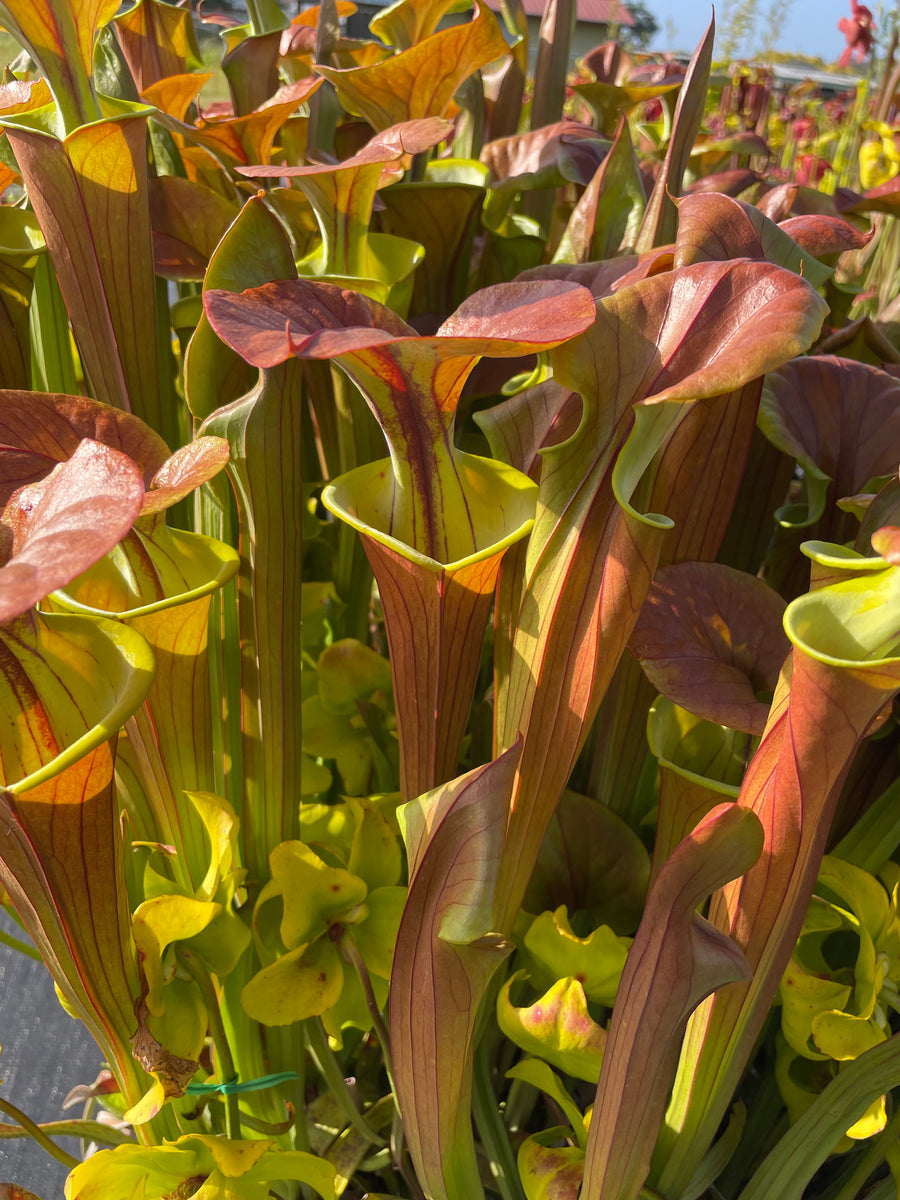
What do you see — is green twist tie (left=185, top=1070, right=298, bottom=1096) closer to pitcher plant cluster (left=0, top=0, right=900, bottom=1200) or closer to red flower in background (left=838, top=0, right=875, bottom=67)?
pitcher plant cluster (left=0, top=0, right=900, bottom=1200)

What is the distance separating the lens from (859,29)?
214 centimetres

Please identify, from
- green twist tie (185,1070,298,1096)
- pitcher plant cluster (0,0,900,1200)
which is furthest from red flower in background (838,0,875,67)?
green twist tie (185,1070,298,1096)

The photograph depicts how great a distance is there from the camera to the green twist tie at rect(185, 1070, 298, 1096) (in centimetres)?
50

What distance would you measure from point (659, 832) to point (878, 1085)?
0.15 meters

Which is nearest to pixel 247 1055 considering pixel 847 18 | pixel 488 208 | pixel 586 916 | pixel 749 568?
pixel 586 916

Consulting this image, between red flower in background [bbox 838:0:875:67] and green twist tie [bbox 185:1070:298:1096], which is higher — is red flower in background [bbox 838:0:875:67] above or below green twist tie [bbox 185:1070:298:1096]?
above

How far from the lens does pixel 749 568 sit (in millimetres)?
634

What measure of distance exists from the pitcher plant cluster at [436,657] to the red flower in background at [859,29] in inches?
75.9

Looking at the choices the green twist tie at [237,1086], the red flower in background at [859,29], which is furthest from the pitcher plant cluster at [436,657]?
the red flower in background at [859,29]

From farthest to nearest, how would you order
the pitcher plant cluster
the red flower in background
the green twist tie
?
the red flower in background < the green twist tie < the pitcher plant cluster

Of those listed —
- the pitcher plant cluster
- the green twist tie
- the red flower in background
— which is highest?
the red flower in background

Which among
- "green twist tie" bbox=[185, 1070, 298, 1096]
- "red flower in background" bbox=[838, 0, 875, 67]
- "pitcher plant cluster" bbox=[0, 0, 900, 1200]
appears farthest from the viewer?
"red flower in background" bbox=[838, 0, 875, 67]

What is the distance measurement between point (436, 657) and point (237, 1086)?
288 millimetres

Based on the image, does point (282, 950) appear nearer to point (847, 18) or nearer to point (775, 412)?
point (775, 412)
